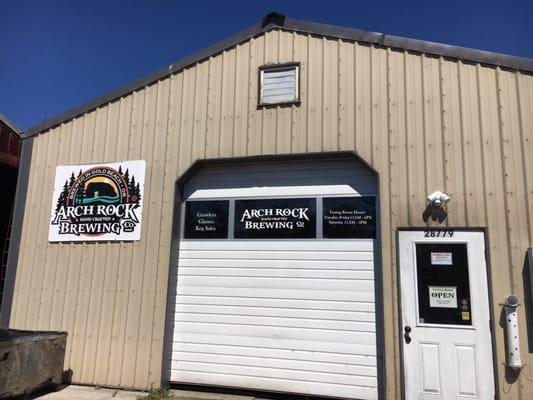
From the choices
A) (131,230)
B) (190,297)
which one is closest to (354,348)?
(190,297)

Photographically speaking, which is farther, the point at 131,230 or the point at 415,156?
the point at 131,230

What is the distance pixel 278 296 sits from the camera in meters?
6.65

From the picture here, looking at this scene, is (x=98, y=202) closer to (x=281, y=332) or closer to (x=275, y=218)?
(x=275, y=218)

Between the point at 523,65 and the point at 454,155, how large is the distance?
156 cm

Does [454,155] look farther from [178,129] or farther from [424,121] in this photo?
[178,129]

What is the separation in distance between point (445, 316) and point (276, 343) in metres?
2.49

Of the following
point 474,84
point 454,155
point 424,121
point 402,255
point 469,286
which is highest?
point 474,84

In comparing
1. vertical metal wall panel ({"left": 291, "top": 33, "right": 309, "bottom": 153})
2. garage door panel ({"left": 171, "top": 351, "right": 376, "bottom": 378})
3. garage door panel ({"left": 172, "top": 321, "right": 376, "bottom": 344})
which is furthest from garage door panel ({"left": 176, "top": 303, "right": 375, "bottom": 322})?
vertical metal wall panel ({"left": 291, "top": 33, "right": 309, "bottom": 153})

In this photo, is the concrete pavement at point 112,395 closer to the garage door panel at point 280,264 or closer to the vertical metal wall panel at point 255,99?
the garage door panel at point 280,264

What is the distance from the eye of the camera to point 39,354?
6.35 metres

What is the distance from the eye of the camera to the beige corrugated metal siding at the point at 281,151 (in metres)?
5.76

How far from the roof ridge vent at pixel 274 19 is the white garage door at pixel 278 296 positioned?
2.44 meters

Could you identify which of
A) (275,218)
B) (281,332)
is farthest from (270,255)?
(281,332)

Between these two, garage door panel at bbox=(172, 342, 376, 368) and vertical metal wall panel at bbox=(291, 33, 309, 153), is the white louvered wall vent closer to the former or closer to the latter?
vertical metal wall panel at bbox=(291, 33, 309, 153)
